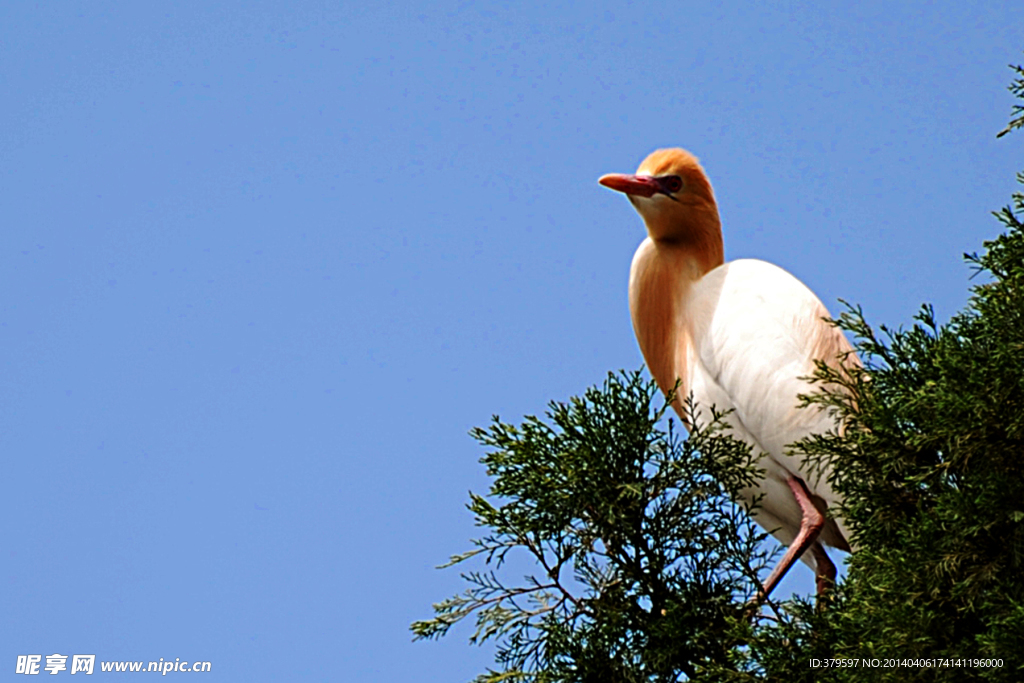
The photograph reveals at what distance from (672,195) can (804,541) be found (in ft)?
4.23

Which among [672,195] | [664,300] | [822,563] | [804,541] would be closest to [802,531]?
[804,541]

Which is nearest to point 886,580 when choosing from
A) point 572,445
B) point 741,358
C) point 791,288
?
point 572,445

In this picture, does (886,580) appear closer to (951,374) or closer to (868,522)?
(868,522)

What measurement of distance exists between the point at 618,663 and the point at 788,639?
442 mm

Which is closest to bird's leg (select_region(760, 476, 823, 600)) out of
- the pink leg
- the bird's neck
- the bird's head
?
the pink leg

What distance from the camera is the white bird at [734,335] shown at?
3744 mm

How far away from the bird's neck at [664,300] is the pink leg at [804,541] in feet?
2.14

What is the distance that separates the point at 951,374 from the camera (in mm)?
2252

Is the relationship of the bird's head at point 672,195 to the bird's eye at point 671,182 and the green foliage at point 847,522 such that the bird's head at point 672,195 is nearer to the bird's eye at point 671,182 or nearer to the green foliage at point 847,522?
the bird's eye at point 671,182

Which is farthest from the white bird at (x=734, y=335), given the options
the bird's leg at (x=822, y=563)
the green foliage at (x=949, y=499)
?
the green foliage at (x=949, y=499)

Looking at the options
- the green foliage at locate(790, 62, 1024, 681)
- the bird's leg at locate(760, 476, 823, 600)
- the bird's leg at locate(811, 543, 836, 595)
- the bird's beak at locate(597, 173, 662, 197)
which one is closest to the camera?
the green foliage at locate(790, 62, 1024, 681)

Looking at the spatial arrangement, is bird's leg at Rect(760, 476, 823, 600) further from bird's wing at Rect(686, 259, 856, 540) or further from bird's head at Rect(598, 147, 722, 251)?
bird's head at Rect(598, 147, 722, 251)

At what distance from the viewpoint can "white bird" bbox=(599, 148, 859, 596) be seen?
3.74m

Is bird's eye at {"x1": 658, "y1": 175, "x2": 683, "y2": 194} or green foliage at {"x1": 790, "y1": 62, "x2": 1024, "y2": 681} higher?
bird's eye at {"x1": 658, "y1": 175, "x2": 683, "y2": 194}
